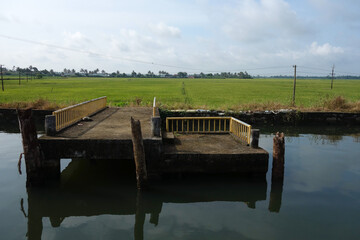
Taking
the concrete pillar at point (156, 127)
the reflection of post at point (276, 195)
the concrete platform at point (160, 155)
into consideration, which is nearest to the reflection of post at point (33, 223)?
the concrete platform at point (160, 155)

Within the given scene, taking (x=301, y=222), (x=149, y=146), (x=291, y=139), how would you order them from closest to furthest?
(x=301, y=222), (x=149, y=146), (x=291, y=139)

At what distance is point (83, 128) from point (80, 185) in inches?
94.5

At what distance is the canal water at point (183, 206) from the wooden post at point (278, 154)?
351 millimetres

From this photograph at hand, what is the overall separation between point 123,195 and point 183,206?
168 centimetres

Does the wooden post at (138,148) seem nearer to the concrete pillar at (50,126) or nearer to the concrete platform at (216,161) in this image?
the concrete platform at (216,161)

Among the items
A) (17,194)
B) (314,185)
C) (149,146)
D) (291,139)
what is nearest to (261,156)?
(314,185)

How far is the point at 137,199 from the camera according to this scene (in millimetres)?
8039

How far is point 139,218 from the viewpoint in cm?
725

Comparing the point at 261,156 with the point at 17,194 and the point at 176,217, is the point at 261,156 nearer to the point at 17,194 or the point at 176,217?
the point at 176,217

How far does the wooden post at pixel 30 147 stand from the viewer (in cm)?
805

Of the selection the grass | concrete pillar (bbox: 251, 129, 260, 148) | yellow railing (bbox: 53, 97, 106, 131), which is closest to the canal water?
concrete pillar (bbox: 251, 129, 260, 148)

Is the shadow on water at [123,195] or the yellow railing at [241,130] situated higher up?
the yellow railing at [241,130]

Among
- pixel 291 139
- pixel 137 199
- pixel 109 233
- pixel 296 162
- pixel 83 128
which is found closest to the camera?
pixel 109 233

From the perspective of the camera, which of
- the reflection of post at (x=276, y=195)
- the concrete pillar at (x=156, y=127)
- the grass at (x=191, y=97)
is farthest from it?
the grass at (x=191, y=97)
